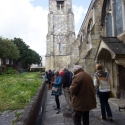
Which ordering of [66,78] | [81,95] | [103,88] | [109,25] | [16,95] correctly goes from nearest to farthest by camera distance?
[81,95] → [103,88] → [66,78] → [16,95] → [109,25]

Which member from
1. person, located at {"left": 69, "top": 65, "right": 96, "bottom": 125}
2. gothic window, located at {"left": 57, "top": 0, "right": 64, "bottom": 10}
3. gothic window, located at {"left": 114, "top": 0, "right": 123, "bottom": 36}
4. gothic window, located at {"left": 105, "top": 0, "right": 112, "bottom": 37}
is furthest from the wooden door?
gothic window, located at {"left": 57, "top": 0, "right": 64, "bottom": 10}

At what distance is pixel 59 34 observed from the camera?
34406 millimetres

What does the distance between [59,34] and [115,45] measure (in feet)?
93.2

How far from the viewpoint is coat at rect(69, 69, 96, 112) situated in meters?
3.41

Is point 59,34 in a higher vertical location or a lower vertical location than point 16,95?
higher

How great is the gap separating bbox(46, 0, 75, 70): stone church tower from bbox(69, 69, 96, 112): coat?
2877 cm

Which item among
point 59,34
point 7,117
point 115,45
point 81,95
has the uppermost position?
point 59,34

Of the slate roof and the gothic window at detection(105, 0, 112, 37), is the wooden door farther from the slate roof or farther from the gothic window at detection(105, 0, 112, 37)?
the gothic window at detection(105, 0, 112, 37)

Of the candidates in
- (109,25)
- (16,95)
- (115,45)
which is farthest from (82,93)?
(109,25)

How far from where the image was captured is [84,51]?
15.7m

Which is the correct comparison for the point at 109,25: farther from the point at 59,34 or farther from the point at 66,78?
the point at 59,34

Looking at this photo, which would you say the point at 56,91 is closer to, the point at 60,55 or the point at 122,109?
the point at 122,109

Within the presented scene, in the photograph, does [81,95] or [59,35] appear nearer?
[81,95]

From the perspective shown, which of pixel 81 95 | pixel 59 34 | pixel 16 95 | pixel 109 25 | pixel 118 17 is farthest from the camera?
pixel 59 34
